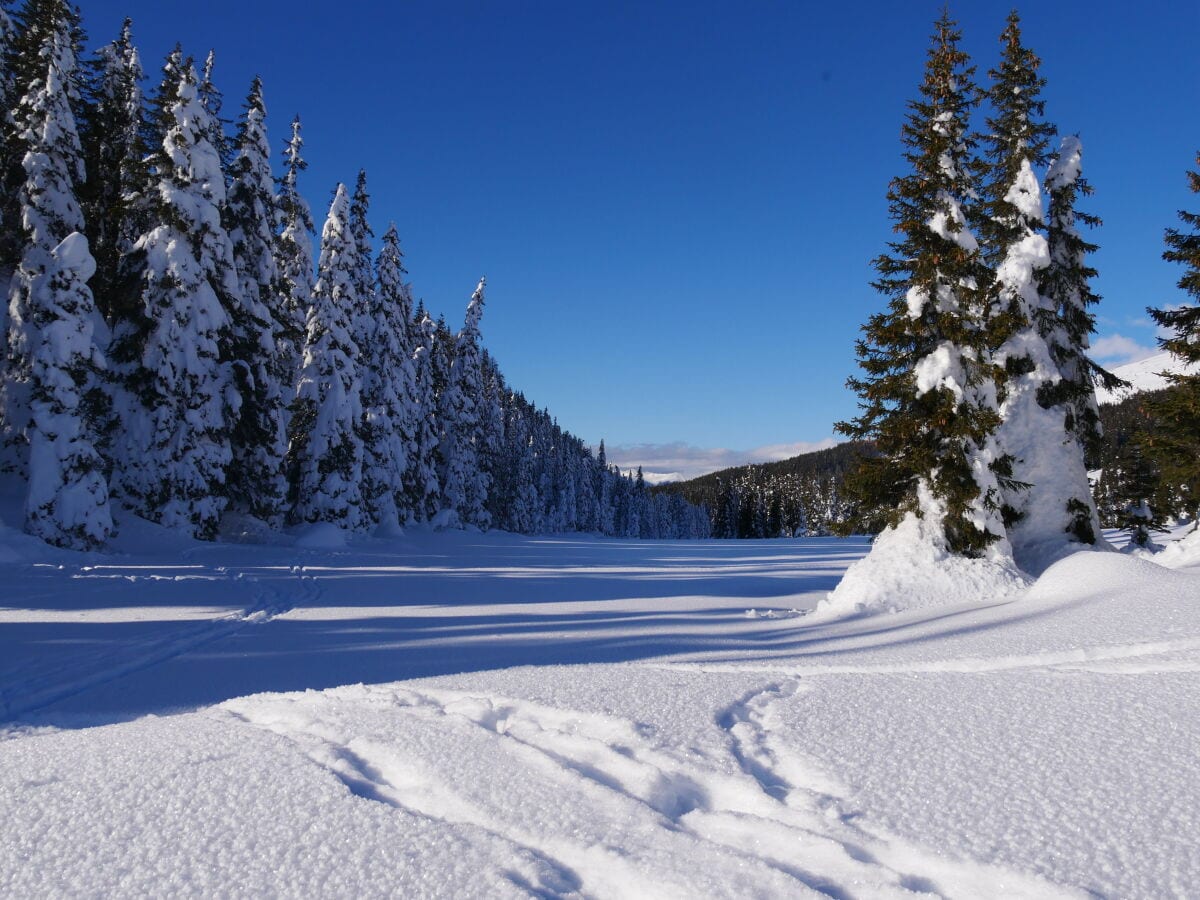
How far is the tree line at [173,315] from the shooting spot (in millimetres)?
16766

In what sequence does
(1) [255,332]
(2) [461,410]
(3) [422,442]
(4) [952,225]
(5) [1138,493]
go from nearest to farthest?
(4) [952,225], (1) [255,332], (5) [1138,493], (3) [422,442], (2) [461,410]

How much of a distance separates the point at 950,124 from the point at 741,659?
12.8 m

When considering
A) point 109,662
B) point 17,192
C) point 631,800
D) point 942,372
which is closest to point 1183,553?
point 942,372

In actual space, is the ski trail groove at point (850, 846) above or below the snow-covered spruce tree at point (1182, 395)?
below

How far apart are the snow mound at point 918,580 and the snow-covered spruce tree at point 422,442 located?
2810cm

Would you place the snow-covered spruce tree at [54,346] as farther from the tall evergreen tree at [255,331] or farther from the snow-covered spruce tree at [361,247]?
the snow-covered spruce tree at [361,247]

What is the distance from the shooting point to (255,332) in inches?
893

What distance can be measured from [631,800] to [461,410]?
42218mm

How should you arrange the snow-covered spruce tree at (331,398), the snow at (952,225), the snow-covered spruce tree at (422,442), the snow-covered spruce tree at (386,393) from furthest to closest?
the snow-covered spruce tree at (422,442), the snow-covered spruce tree at (386,393), the snow-covered spruce tree at (331,398), the snow at (952,225)

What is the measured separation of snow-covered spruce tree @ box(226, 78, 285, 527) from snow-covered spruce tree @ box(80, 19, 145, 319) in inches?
120

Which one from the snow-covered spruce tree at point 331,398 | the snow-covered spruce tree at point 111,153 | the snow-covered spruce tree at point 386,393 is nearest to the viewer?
the snow-covered spruce tree at point 111,153

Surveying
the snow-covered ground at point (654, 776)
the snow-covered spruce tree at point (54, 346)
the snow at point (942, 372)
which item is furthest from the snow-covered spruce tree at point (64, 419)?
the snow at point (942, 372)

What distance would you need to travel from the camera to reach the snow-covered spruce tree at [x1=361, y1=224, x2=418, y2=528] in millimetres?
30672

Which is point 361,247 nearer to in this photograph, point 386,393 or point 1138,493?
point 386,393
